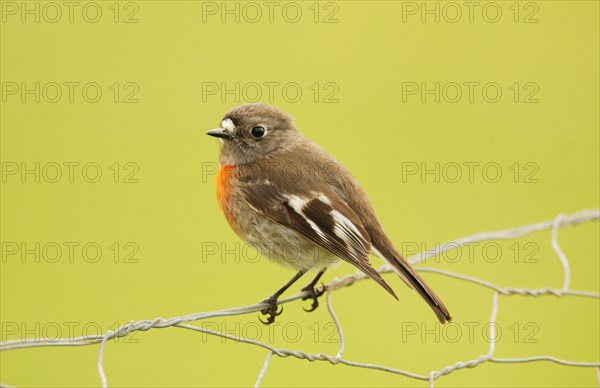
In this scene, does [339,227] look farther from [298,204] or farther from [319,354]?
[319,354]

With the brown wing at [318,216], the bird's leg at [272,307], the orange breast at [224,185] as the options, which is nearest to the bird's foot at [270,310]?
the bird's leg at [272,307]

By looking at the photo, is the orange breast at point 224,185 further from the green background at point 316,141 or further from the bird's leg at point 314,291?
the green background at point 316,141

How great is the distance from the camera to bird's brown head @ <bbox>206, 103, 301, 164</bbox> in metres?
4.75

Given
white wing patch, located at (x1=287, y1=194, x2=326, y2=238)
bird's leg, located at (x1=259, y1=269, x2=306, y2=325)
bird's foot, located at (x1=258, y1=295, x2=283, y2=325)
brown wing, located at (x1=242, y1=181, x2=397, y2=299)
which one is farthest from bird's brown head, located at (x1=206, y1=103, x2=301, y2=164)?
bird's foot, located at (x1=258, y1=295, x2=283, y2=325)

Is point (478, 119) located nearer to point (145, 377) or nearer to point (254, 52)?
point (254, 52)

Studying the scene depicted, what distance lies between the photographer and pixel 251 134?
4.78 meters

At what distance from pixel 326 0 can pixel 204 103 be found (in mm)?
2975

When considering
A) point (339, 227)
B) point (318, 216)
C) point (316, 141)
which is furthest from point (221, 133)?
point (316, 141)

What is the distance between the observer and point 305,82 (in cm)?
894

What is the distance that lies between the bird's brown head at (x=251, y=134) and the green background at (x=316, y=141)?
3.33ft

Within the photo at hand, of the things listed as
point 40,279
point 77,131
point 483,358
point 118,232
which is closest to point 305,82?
point 77,131

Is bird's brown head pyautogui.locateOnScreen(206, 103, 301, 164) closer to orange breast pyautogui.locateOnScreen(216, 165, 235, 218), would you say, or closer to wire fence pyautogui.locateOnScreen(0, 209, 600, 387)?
orange breast pyautogui.locateOnScreen(216, 165, 235, 218)

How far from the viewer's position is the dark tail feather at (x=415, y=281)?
377 cm

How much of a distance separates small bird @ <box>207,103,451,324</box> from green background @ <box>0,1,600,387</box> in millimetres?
697
